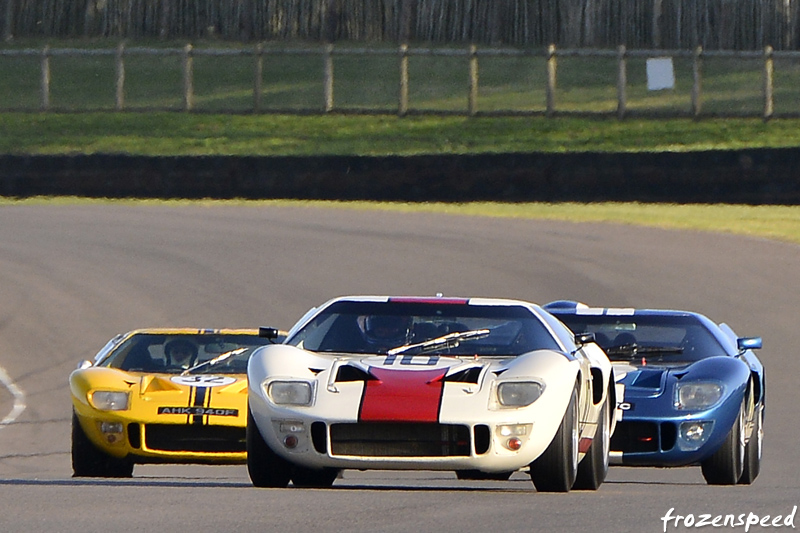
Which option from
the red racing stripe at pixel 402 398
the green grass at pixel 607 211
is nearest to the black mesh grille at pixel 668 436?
the red racing stripe at pixel 402 398

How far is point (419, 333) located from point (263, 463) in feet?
3.91

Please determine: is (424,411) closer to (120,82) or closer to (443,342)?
(443,342)

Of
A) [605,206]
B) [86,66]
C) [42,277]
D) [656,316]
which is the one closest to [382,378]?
[656,316]

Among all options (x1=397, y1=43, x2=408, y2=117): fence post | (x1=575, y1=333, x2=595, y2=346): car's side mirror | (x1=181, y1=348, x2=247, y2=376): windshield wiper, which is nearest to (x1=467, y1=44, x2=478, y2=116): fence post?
(x1=397, y1=43, x2=408, y2=117): fence post

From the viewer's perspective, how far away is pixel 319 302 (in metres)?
17.5

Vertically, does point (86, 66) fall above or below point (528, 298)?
above

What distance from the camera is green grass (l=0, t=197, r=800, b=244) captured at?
22.8 meters

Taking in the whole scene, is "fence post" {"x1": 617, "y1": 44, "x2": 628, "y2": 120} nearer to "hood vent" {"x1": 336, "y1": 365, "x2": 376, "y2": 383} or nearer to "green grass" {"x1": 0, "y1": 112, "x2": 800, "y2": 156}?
"green grass" {"x1": 0, "y1": 112, "x2": 800, "y2": 156}

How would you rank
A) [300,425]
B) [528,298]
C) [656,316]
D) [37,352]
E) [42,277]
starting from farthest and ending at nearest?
[42,277], [528,298], [37,352], [656,316], [300,425]

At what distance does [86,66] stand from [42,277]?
15913mm

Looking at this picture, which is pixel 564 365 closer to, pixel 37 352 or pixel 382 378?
pixel 382 378

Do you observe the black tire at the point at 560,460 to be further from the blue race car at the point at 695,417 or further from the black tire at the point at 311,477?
the blue race car at the point at 695,417

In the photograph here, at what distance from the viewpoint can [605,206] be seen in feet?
79.4

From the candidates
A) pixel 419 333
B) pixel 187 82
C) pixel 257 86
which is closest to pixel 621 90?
pixel 257 86
